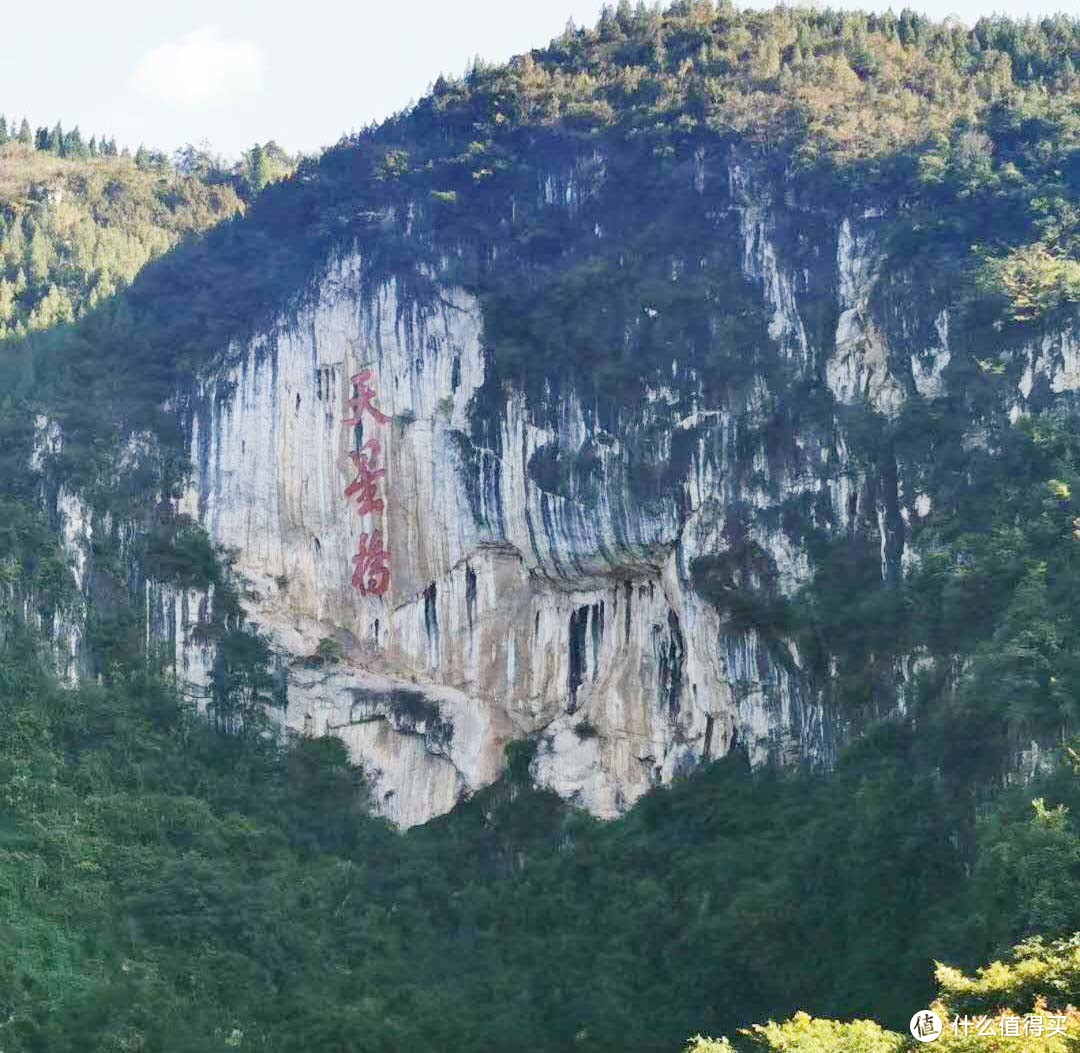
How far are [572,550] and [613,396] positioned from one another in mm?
2021

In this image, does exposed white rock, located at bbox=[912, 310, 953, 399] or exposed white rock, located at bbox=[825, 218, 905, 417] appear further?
exposed white rock, located at bbox=[825, 218, 905, 417]

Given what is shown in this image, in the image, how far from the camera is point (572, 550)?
28359mm

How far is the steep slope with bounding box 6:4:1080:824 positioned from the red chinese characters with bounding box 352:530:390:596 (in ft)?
0.14

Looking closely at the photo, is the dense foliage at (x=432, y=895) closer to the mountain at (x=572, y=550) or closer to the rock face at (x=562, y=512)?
the mountain at (x=572, y=550)

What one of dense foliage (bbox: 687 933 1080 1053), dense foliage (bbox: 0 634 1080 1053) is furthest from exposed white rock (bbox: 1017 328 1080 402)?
dense foliage (bbox: 687 933 1080 1053)

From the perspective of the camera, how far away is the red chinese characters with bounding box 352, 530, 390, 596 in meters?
29.1

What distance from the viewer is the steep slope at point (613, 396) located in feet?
89.0

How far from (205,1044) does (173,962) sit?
133 cm

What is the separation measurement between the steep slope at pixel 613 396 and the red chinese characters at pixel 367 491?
0.13ft

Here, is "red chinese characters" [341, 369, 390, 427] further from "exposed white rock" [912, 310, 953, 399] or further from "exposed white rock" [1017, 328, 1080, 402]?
"exposed white rock" [1017, 328, 1080, 402]

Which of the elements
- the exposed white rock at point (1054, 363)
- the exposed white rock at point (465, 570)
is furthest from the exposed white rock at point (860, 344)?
the exposed white rock at point (1054, 363)

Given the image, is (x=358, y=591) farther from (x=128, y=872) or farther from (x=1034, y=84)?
(x=1034, y=84)

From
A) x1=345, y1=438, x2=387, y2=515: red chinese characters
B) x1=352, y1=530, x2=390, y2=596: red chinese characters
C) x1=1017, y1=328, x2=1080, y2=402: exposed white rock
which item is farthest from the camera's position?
x1=345, y1=438, x2=387, y2=515: red chinese characters

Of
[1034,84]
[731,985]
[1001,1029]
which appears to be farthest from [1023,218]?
[1001,1029]
